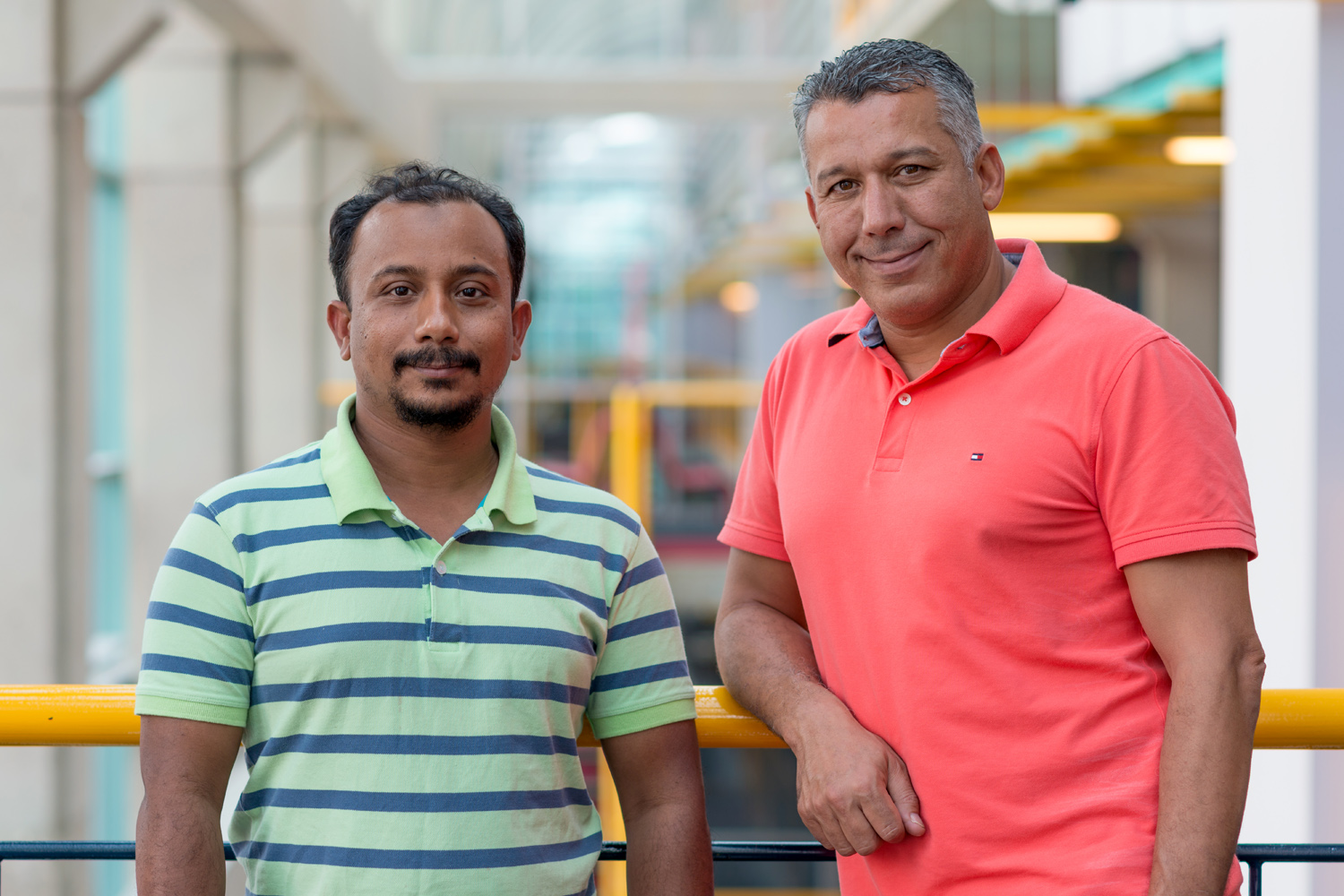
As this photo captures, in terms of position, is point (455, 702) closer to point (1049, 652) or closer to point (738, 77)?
point (1049, 652)

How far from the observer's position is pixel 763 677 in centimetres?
175

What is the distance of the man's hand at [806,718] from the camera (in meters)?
1.58

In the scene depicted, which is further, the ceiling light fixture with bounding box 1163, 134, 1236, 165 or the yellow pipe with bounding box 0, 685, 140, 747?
the ceiling light fixture with bounding box 1163, 134, 1236, 165

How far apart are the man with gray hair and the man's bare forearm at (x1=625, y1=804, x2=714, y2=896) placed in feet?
0.55

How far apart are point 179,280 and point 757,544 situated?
7.64 metres

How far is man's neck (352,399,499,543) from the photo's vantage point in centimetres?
170

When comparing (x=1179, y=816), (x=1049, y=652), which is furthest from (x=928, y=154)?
(x=1179, y=816)

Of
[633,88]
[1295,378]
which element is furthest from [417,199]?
[633,88]

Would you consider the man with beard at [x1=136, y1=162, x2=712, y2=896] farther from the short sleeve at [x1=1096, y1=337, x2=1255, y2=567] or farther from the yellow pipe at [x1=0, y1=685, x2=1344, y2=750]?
the short sleeve at [x1=1096, y1=337, x2=1255, y2=567]

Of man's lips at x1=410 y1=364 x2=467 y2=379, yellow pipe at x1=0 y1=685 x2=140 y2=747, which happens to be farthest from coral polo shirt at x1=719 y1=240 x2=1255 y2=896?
yellow pipe at x1=0 y1=685 x2=140 y2=747

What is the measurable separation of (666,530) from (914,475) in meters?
14.3

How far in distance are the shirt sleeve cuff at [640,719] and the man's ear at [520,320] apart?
52 centimetres

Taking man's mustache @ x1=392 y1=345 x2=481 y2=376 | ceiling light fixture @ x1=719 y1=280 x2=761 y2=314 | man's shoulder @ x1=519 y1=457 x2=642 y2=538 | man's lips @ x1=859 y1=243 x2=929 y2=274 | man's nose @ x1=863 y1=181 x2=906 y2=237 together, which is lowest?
man's shoulder @ x1=519 y1=457 x2=642 y2=538

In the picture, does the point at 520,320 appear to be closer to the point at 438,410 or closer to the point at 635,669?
the point at 438,410
